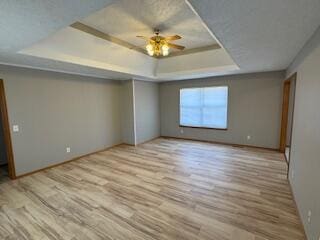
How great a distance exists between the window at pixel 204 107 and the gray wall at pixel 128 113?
75.0 inches

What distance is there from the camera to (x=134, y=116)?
18.0 ft

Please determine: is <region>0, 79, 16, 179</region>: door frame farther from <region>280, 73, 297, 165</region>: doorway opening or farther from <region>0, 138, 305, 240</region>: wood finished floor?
<region>280, 73, 297, 165</region>: doorway opening

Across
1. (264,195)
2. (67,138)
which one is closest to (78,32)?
(67,138)

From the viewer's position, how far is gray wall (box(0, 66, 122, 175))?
3354 mm

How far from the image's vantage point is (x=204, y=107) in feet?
19.0

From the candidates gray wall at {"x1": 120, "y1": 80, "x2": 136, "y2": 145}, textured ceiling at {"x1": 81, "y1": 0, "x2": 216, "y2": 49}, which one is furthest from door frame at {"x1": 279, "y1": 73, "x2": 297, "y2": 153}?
gray wall at {"x1": 120, "y1": 80, "x2": 136, "y2": 145}

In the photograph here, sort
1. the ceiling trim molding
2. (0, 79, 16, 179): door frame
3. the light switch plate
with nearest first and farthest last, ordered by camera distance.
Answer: the ceiling trim molding, (0, 79, 16, 179): door frame, the light switch plate

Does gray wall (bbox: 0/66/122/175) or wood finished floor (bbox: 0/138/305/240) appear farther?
gray wall (bbox: 0/66/122/175)

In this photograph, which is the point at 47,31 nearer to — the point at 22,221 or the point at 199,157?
the point at 22,221

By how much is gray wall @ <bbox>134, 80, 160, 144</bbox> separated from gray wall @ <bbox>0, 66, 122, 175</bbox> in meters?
0.85

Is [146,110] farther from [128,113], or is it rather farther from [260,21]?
[260,21]

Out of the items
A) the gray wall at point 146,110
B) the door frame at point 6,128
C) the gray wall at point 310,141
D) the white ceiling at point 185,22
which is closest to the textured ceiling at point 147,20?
the white ceiling at point 185,22

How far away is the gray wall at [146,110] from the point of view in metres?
5.66

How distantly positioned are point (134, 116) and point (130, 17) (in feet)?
10.9
